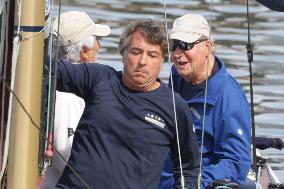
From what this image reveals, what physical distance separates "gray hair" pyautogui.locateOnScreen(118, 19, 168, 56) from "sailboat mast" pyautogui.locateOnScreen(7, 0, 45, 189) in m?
0.88

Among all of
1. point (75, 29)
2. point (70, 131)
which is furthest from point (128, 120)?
point (75, 29)

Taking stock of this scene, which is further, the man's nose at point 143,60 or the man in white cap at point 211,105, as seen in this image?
the man in white cap at point 211,105

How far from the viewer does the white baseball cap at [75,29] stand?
22.0 ft

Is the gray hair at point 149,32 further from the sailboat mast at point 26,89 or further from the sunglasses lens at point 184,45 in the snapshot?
the sunglasses lens at point 184,45

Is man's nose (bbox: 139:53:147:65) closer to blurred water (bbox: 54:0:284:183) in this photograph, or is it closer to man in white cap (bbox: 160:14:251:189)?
man in white cap (bbox: 160:14:251:189)

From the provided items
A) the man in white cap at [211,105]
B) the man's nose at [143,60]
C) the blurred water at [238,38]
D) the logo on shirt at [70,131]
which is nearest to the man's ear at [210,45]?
the man in white cap at [211,105]

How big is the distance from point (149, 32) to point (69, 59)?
3.48 feet

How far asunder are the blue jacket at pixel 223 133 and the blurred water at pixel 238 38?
13.0 feet

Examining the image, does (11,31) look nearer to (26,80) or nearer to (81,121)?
(26,80)

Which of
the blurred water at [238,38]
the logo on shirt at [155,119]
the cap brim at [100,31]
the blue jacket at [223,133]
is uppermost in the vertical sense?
the cap brim at [100,31]

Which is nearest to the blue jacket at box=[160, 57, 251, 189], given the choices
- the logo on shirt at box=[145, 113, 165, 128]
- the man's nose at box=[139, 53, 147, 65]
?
the logo on shirt at box=[145, 113, 165, 128]

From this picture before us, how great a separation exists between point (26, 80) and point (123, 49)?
0.99m

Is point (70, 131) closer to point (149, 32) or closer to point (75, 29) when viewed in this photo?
point (149, 32)

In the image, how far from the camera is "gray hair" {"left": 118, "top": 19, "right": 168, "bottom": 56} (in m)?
5.69
